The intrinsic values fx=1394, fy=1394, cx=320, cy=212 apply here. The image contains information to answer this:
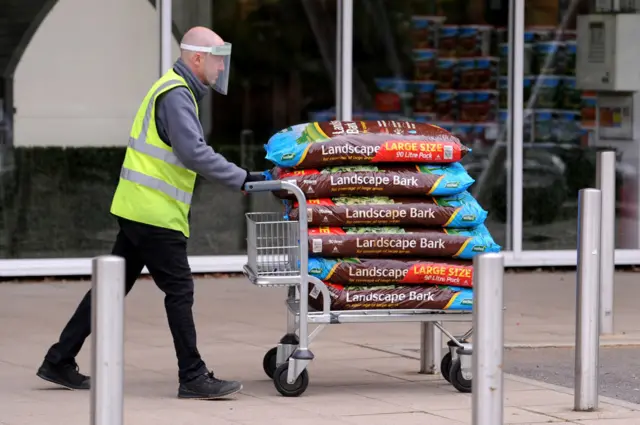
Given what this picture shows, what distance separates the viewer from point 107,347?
465cm

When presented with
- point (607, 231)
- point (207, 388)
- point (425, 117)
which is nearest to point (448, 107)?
point (425, 117)

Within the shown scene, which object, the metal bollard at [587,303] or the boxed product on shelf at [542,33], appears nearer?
the metal bollard at [587,303]

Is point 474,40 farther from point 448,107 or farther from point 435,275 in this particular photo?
point 435,275

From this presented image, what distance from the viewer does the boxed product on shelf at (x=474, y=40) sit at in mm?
13055

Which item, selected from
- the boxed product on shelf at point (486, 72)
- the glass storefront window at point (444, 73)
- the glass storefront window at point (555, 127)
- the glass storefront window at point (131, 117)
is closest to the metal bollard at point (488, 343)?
the glass storefront window at point (131, 117)

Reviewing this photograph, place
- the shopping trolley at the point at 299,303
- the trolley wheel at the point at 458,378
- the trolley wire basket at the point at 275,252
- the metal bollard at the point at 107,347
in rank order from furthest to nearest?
the trolley wheel at the point at 458,378
the trolley wire basket at the point at 275,252
the shopping trolley at the point at 299,303
the metal bollard at the point at 107,347

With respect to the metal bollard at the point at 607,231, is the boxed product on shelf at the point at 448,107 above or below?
above

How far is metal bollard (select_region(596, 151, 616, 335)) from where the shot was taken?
30.6 feet

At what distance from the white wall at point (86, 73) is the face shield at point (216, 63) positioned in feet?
16.0

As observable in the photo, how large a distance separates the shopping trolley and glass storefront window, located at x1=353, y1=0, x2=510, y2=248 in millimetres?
5498

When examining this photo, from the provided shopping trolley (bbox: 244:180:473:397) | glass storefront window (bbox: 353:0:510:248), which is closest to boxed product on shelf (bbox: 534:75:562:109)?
glass storefront window (bbox: 353:0:510:248)

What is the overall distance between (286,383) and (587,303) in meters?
1.62

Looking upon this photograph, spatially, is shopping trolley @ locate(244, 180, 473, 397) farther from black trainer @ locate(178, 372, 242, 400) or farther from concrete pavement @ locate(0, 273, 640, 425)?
black trainer @ locate(178, 372, 242, 400)

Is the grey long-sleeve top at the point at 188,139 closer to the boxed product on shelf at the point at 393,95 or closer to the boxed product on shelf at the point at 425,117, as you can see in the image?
the boxed product on shelf at the point at 393,95
